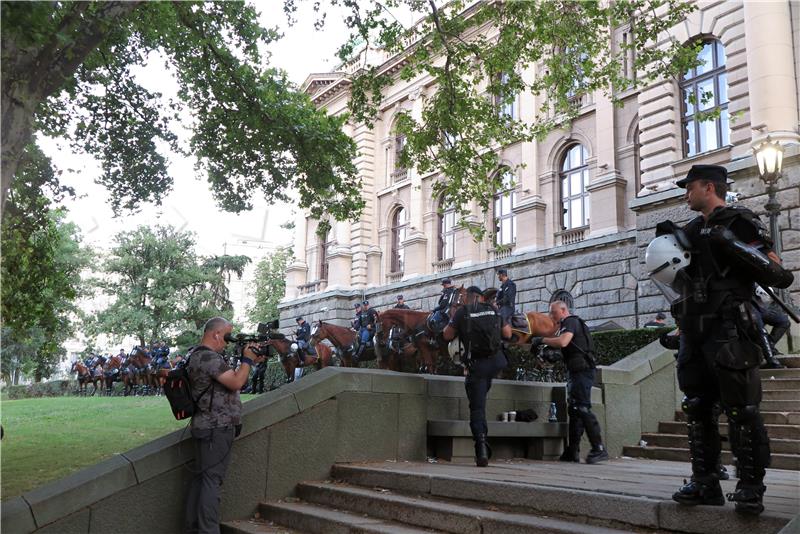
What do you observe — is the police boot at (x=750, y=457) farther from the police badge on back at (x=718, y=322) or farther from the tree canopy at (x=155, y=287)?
the tree canopy at (x=155, y=287)

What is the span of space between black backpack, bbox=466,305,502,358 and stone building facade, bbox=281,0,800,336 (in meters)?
5.81

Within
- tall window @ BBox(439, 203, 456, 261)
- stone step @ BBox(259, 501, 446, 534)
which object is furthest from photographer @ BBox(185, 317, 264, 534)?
tall window @ BBox(439, 203, 456, 261)

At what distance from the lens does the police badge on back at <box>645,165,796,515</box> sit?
4.15 metres

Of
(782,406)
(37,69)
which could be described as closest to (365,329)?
(782,406)

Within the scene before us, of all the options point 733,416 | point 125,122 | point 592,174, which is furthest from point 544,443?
point 592,174

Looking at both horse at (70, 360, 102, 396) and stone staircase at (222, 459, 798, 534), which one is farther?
horse at (70, 360, 102, 396)

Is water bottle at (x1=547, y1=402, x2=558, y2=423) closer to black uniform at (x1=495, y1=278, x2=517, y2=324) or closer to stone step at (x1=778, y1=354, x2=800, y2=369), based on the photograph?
stone step at (x1=778, y1=354, x2=800, y2=369)

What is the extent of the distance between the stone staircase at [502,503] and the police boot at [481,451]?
14cm

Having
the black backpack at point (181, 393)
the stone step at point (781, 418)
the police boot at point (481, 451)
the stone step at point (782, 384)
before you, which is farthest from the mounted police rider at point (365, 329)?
the black backpack at point (181, 393)

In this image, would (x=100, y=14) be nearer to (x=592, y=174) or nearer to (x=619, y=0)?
(x=619, y=0)

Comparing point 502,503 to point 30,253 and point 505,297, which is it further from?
point 505,297

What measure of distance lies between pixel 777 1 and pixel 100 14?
56.1 feet

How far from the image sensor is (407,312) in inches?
646

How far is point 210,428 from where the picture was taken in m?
6.18
